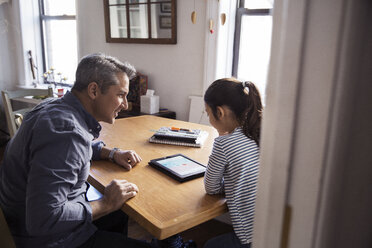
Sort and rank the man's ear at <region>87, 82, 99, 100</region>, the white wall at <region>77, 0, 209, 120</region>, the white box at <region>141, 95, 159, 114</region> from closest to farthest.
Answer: the man's ear at <region>87, 82, 99, 100</region> < the white wall at <region>77, 0, 209, 120</region> < the white box at <region>141, 95, 159, 114</region>

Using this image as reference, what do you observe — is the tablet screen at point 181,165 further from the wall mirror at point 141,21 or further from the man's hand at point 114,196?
the wall mirror at point 141,21

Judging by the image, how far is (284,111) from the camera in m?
0.37

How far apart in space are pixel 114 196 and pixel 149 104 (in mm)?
1756

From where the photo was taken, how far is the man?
3.23 ft

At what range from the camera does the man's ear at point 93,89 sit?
1235 mm

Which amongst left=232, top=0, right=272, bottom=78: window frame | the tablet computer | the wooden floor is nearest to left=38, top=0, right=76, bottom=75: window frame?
left=232, top=0, right=272, bottom=78: window frame

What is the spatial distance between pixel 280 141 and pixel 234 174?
787 millimetres

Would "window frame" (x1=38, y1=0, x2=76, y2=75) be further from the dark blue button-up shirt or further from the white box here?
→ the dark blue button-up shirt

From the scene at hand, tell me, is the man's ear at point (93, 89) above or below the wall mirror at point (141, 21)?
below

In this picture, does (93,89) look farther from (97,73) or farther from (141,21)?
(141,21)

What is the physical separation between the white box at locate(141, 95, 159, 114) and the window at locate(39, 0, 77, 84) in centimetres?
182

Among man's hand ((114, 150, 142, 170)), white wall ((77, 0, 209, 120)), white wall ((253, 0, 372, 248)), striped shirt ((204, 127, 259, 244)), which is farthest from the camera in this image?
white wall ((77, 0, 209, 120))

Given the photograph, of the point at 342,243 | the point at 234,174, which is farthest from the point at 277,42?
the point at 234,174

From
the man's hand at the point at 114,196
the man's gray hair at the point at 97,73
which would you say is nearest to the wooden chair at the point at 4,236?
the man's hand at the point at 114,196
